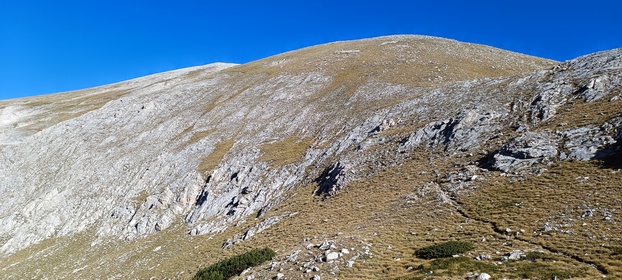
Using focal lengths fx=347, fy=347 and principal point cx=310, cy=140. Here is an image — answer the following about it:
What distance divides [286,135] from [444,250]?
38.1 m

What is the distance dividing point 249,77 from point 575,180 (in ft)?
251

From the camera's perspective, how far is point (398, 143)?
134ft

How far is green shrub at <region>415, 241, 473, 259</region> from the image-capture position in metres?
20.1

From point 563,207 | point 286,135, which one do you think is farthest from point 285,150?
point 563,207

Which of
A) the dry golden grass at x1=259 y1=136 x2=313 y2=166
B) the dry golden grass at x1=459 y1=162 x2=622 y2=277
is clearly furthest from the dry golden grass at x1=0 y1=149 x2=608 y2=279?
the dry golden grass at x1=259 y1=136 x2=313 y2=166

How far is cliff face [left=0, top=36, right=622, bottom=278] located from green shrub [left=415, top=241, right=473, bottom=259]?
906cm

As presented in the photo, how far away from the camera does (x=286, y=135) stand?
2200 inches

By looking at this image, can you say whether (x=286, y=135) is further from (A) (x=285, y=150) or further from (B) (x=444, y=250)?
(B) (x=444, y=250)

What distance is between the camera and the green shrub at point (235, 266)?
25.2 meters

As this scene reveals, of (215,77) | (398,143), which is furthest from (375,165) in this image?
(215,77)

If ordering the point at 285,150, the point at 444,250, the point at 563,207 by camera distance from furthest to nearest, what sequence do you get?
1. the point at 285,150
2. the point at 563,207
3. the point at 444,250

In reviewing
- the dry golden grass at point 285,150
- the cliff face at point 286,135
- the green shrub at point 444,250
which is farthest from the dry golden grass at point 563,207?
the dry golden grass at point 285,150

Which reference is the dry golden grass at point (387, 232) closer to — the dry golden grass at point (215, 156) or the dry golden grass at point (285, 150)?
the dry golden grass at point (285, 150)

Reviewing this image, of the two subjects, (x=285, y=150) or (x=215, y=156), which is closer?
(x=285, y=150)
